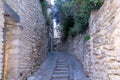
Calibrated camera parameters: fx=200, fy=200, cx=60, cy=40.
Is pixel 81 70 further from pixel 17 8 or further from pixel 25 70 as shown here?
pixel 17 8

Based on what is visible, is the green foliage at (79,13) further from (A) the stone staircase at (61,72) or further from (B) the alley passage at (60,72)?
(A) the stone staircase at (61,72)

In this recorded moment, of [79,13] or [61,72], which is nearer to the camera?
[61,72]

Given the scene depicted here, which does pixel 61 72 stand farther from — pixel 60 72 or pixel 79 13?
pixel 79 13

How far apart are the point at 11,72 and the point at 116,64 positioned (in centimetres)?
326

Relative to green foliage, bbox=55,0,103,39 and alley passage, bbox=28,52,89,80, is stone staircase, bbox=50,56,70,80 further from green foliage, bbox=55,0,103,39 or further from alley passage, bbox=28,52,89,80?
green foliage, bbox=55,0,103,39

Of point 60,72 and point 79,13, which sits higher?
point 79,13

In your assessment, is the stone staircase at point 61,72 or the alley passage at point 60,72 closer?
the alley passage at point 60,72

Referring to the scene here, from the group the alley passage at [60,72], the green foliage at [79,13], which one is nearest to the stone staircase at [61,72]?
the alley passage at [60,72]

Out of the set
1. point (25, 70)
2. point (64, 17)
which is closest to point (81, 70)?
point (25, 70)

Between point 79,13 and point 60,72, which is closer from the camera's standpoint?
point 60,72

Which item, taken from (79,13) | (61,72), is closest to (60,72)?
(61,72)

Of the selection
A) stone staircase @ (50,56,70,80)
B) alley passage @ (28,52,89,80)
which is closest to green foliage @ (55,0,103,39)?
alley passage @ (28,52,89,80)

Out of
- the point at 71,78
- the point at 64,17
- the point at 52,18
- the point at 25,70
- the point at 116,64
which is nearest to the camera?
the point at 116,64

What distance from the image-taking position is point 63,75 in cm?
773
